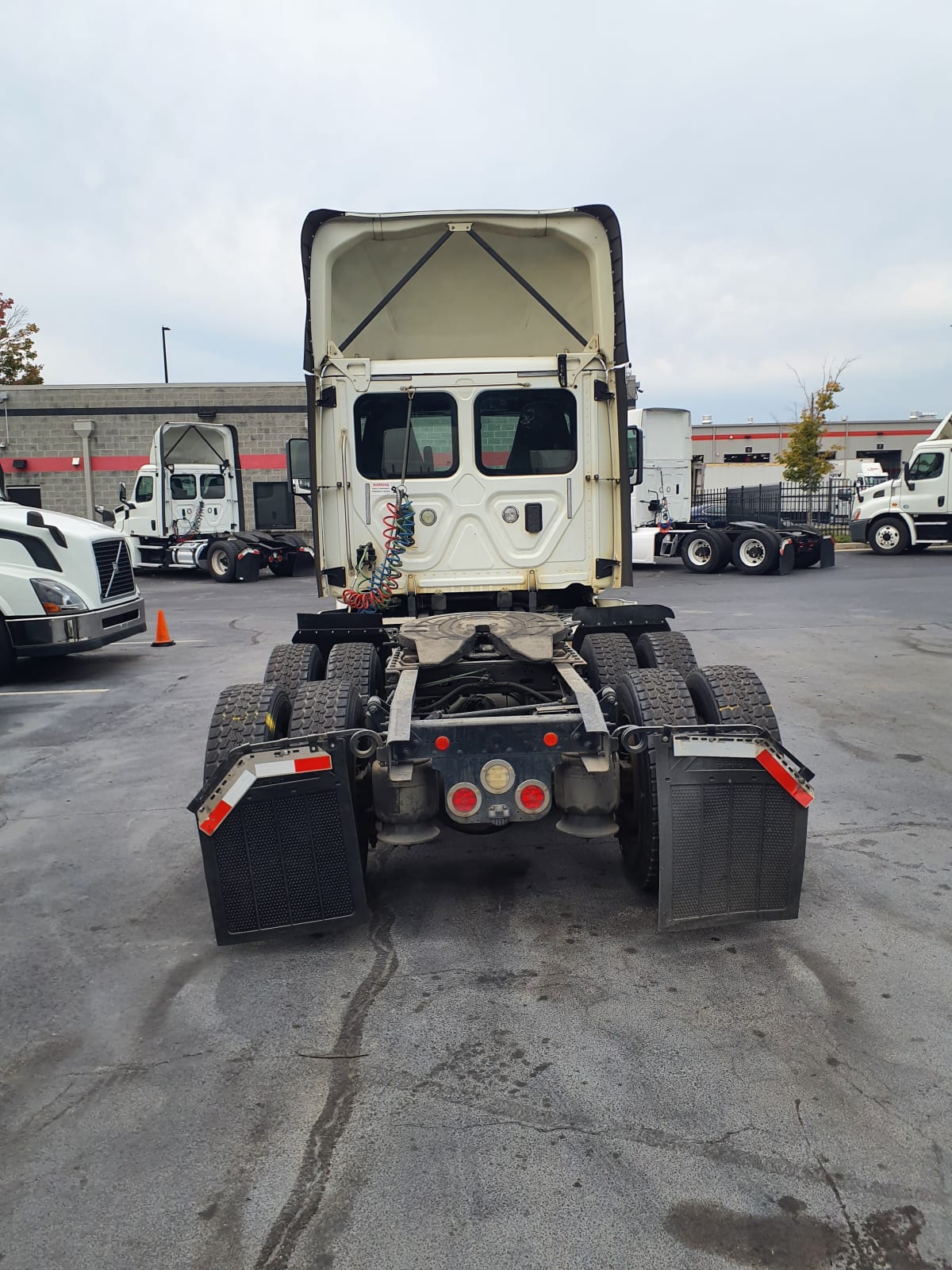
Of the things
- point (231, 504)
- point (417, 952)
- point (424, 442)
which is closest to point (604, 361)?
point (424, 442)

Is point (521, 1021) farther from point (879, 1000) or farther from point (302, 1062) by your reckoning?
point (879, 1000)

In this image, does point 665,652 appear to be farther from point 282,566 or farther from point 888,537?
point 888,537

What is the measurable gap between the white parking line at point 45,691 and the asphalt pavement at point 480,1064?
4.24 m

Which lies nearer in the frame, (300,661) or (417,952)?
(417,952)

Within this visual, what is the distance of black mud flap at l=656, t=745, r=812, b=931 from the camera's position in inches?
155

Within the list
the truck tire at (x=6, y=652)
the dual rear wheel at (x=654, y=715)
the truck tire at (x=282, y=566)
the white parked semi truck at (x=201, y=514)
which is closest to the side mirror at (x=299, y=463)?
the dual rear wheel at (x=654, y=715)

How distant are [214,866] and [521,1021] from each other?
1384 millimetres

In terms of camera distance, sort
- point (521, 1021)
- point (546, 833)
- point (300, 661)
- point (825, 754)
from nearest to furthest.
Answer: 1. point (521, 1021)
2. point (546, 833)
3. point (300, 661)
4. point (825, 754)

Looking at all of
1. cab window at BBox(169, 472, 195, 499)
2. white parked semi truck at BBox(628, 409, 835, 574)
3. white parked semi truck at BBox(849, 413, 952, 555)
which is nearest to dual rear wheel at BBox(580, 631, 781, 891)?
white parked semi truck at BBox(628, 409, 835, 574)

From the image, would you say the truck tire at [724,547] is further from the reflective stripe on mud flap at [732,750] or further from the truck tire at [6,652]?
the reflective stripe on mud flap at [732,750]

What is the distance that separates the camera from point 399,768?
4.03 m

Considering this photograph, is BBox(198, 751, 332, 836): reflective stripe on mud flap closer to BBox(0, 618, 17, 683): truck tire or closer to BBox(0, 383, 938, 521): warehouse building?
BBox(0, 618, 17, 683): truck tire

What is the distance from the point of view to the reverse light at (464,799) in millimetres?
4078

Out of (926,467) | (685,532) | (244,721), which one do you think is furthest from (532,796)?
(926,467)
